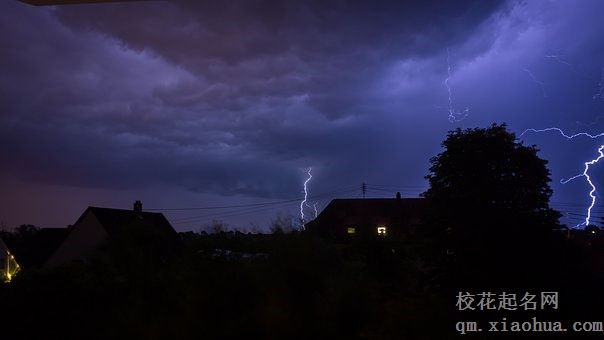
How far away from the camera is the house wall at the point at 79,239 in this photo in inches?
1419

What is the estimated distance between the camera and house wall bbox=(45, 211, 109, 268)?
36.0m

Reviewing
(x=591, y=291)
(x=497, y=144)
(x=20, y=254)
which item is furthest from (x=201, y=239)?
(x=20, y=254)

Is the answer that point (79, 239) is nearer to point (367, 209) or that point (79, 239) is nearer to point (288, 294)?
point (367, 209)

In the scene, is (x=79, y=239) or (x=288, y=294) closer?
(x=288, y=294)

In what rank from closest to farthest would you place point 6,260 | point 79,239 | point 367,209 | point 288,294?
1. point 288,294
2. point 79,239
3. point 6,260
4. point 367,209

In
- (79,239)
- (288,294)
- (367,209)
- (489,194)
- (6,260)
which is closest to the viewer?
(288,294)

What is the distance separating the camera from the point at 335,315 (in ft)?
29.7

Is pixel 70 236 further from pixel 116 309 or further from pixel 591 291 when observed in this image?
pixel 591 291

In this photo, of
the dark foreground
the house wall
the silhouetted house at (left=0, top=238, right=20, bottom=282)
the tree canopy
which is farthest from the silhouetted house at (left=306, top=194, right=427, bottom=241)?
the dark foreground

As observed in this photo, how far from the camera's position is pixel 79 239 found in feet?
120

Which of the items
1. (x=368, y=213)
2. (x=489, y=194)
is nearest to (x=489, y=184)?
(x=489, y=194)

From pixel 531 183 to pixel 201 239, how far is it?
26.7 ft

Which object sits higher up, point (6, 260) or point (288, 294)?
point (6, 260)

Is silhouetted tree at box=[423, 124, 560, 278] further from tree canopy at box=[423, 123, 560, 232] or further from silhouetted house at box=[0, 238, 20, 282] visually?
silhouetted house at box=[0, 238, 20, 282]
